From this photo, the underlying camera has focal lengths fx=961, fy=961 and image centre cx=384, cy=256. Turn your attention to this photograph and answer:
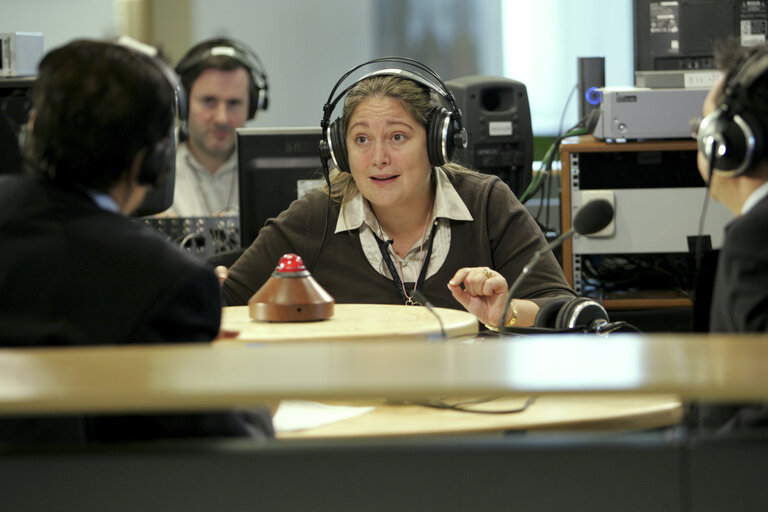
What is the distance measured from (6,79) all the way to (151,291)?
1.63 meters

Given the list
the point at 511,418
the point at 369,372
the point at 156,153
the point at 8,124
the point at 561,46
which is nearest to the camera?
the point at 369,372

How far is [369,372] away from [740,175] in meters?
0.64

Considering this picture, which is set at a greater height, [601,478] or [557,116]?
[557,116]

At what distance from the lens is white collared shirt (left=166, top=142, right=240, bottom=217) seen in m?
3.36

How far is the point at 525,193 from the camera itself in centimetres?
327

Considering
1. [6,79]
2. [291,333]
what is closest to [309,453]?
[291,333]

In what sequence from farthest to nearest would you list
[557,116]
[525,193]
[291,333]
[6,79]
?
[557,116] → [525,193] → [6,79] → [291,333]

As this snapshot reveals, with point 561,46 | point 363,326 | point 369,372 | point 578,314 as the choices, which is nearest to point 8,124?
point 363,326

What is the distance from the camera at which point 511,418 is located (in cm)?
122

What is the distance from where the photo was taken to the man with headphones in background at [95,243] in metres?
0.95

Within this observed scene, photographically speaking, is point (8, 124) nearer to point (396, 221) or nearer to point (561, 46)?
point (396, 221)

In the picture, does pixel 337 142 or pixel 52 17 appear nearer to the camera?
pixel 337 142

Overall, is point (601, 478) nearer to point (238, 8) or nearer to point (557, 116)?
point (557, 116)

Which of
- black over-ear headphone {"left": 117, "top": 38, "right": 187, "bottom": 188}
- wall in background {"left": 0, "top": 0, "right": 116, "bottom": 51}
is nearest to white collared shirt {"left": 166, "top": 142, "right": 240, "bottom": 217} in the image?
wall in background {"left": 0, "top": 0, "right": 116, "bottom": 51}
